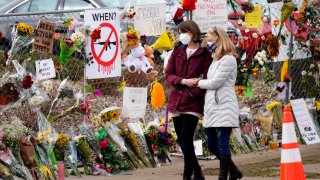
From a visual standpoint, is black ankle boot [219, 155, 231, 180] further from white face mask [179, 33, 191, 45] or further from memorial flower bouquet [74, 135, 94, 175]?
memorial flower bouquet [74, 135, 94, 175]

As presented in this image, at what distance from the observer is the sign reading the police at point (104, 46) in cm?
1097

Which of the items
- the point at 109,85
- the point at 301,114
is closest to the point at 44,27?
the point at 109,85

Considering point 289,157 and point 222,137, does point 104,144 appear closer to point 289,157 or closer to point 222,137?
point 222,137

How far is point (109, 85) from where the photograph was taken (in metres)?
12.0

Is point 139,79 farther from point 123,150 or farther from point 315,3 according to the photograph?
point 315,3

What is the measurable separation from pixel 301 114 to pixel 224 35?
4246 millimetres

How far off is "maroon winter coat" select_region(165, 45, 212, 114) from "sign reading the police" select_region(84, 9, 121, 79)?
1489 millimetres

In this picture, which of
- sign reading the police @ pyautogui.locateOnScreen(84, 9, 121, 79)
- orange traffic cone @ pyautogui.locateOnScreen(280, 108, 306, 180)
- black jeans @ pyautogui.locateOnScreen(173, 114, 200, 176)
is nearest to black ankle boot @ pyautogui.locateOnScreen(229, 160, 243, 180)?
black jeans @ pyautogui.locateOnScreen(173, 114, 200, 176)

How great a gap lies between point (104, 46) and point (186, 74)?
5.75 feet

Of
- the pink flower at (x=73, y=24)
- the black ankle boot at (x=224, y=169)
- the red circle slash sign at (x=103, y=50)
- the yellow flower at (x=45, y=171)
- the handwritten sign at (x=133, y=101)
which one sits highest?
the pink flower at (x=73, y=24)

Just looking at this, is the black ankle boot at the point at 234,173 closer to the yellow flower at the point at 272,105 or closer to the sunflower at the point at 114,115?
the sunflower at the point at 114,115

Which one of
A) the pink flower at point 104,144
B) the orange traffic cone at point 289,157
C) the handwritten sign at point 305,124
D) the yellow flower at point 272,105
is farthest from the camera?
the handwritten sign at point 305,124

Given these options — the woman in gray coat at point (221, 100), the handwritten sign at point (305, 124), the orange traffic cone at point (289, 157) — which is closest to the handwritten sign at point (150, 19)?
the woman in gray coat at point (221, 100)

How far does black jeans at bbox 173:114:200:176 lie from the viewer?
9.44 m
